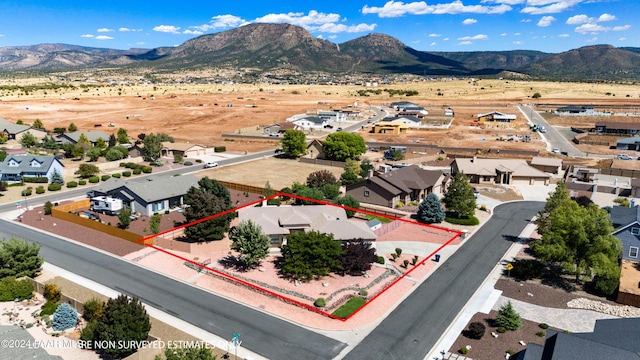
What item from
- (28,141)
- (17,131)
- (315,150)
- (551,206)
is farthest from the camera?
(17,131)

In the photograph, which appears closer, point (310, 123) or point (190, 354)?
point (190, 354)

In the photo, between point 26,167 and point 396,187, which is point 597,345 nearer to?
point 396,187

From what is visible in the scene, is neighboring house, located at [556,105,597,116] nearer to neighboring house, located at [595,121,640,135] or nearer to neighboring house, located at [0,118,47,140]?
neighboring house, located at [595,121,640,135]

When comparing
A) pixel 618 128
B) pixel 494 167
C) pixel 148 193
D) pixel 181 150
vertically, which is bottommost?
pixel 148 193

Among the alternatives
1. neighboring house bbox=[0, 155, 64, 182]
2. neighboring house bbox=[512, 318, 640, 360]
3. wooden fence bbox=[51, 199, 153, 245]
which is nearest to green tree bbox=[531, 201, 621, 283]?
neighboring house bbox=[512, 318, 640, 360]

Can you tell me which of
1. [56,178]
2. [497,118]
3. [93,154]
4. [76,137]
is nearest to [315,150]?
[93,154]

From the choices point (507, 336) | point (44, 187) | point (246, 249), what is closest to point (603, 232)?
point (507, 336)

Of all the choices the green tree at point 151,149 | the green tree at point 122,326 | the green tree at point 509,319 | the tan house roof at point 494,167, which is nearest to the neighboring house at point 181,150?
the green tree at point 151,149
